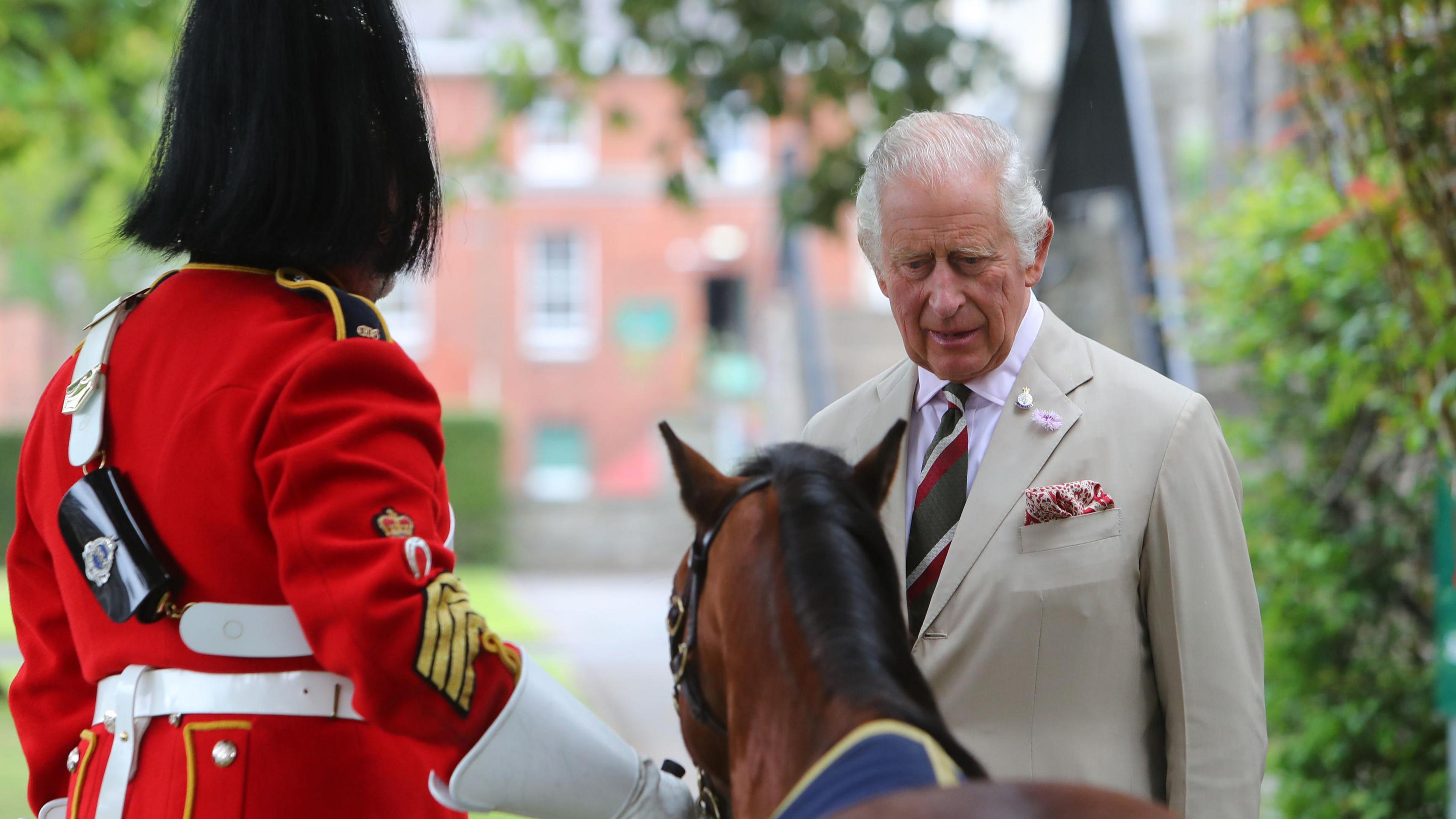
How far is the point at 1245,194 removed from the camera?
5.84 m

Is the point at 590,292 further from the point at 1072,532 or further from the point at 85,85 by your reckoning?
the point at 1072,532

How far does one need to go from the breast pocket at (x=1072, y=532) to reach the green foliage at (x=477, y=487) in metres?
19.4

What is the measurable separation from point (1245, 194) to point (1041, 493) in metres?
4.23

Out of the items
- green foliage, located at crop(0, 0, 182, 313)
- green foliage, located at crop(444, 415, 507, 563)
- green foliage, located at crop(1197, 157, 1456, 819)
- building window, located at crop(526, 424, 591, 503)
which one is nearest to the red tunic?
green foliage, located at crop(1197, 157, 1456, 819)

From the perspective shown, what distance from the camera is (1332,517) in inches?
204

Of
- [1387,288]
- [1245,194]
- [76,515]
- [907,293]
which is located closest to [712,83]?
[1245,194]

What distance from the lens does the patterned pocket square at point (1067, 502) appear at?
84.3 inches

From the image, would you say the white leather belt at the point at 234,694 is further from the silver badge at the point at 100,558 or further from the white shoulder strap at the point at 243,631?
the silver badge at the point at 100,558

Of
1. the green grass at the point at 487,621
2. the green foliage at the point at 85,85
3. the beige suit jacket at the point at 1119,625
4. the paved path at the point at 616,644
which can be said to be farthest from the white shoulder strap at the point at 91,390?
the green foliage at the point at 85,85

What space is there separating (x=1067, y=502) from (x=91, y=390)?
149 centimetres

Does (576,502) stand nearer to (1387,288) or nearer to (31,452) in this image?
(1387,288)

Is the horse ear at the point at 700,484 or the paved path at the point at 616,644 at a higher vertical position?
the horse ear at the point at 700,484

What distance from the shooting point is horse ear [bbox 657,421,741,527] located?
6.28 feet

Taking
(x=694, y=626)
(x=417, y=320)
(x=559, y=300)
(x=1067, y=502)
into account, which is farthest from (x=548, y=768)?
(x=559, y=300)
